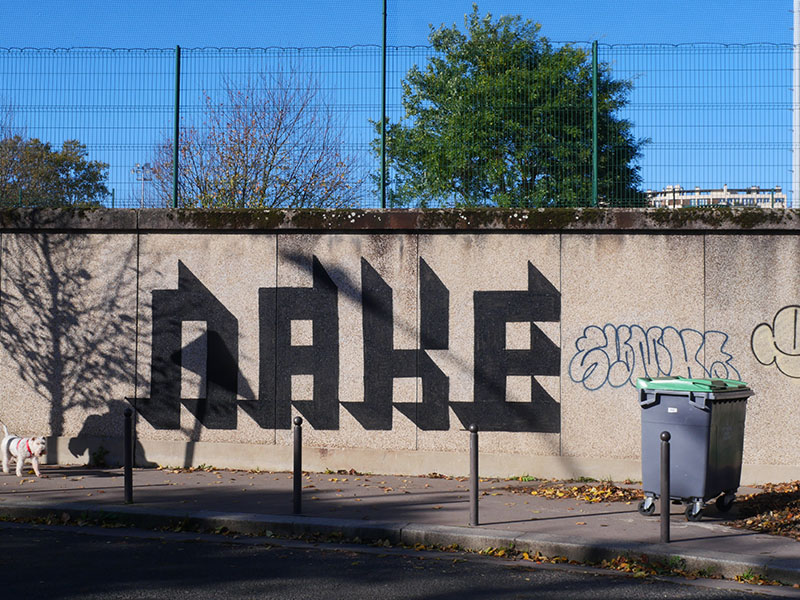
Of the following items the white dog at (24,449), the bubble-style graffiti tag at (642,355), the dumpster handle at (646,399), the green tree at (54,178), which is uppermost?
the green tree at (54,178)

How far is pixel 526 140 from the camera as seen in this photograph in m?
12.0

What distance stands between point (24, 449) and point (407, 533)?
5117 mm

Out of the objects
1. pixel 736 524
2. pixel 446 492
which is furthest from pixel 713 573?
pixel 446 492

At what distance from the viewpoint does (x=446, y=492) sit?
9.93 m

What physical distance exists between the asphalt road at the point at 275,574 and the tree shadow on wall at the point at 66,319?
4064 mm

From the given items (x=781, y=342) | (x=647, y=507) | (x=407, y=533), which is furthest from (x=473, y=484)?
(x=781, y=342)

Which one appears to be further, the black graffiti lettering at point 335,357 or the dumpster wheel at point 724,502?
the black graffiti lettering at point 335,357

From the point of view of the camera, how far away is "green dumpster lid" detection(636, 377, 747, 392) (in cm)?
854

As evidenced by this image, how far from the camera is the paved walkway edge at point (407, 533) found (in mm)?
6902

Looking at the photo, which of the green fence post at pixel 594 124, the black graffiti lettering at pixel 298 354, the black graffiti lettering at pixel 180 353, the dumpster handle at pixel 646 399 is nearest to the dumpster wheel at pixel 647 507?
the dumpster handle at pixel 646 399

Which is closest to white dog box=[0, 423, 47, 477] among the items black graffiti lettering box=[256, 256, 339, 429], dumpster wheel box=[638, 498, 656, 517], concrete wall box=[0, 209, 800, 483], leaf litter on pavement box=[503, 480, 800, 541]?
concrete wall box=[0, 209, 800, 483]

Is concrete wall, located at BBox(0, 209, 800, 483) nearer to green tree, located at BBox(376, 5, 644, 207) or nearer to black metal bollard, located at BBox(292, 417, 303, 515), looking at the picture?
green tree, located at BBox(376, 5, 644, 207)

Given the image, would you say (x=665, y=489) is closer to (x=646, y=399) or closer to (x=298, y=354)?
(x=646, y=399)

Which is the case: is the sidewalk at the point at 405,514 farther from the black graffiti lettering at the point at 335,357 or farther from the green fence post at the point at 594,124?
the green fence post at the point at 594,124
